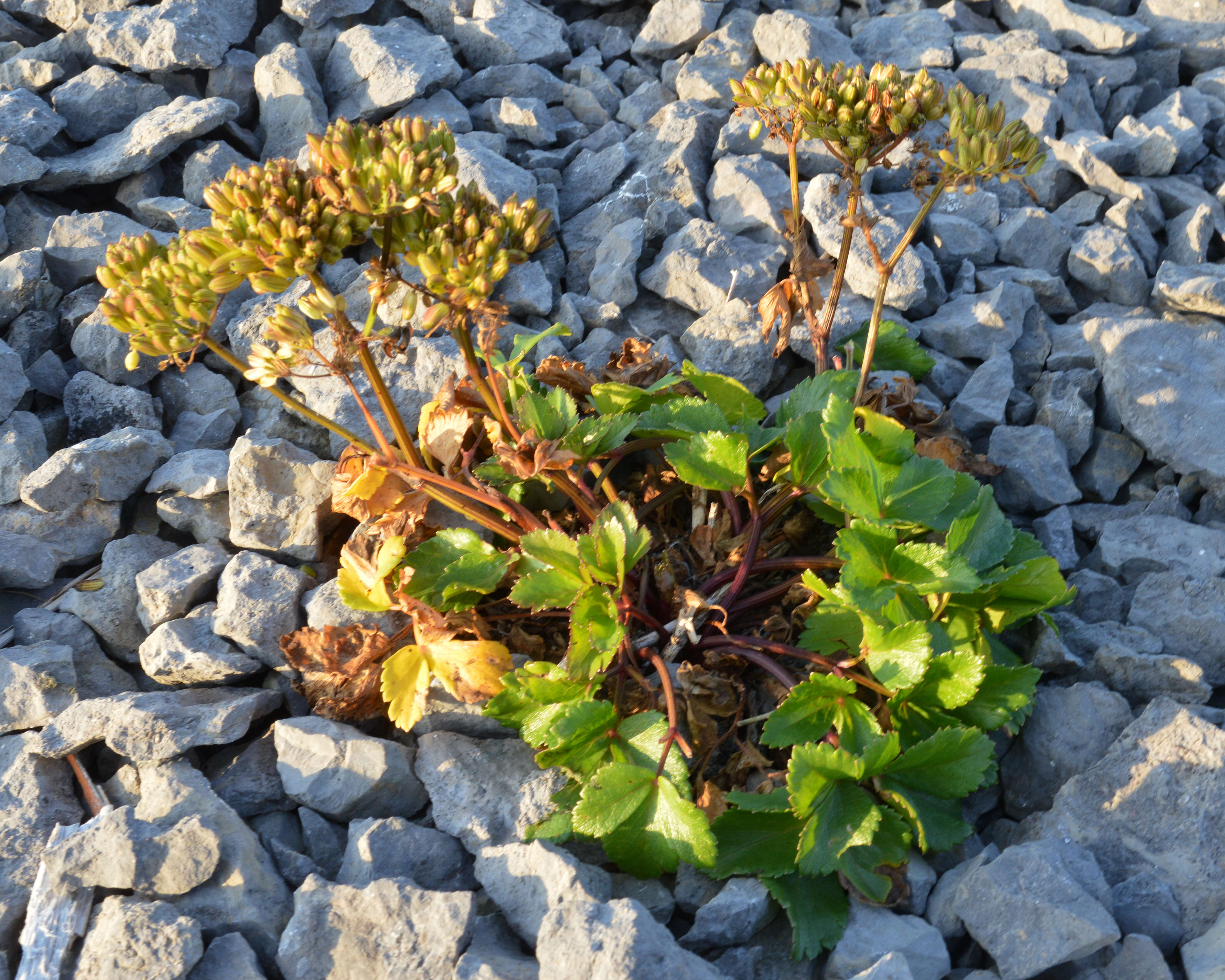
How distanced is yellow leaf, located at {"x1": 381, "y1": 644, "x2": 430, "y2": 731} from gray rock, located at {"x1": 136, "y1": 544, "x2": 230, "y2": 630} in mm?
777

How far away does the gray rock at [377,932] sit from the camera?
216cm

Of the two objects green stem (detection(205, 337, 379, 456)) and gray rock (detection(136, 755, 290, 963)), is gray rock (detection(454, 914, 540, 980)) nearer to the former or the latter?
gray rock (detection(136, 755, 290, 963))

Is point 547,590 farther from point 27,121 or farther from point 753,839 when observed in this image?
point 27,121

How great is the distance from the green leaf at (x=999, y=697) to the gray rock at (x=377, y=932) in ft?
4.17

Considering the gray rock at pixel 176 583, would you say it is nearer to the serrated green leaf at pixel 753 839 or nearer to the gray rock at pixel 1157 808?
the serrated green leaf at pixel 753 839

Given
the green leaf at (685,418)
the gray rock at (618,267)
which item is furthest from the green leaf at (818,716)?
the gray rock at (618,267)

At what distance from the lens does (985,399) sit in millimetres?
3490

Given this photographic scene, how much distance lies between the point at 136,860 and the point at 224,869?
0.19 metres

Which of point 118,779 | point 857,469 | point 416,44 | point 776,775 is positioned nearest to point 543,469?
point 857,469

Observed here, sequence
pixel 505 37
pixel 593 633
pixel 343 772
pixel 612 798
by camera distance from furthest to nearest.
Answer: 1. pixel 505 37
2. pixel 343 772
3. pixel 593 633
4. pixel 612 798

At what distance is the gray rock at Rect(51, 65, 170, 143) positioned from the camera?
14.0 ft

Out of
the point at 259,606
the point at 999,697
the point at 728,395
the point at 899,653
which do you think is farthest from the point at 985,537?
the point at 259,606

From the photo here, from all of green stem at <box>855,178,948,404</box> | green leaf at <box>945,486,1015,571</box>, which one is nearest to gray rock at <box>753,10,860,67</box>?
green stem at <box>855,178,948,404</box>

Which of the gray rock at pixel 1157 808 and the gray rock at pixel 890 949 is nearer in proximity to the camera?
the gray rock at pixel 890 949
